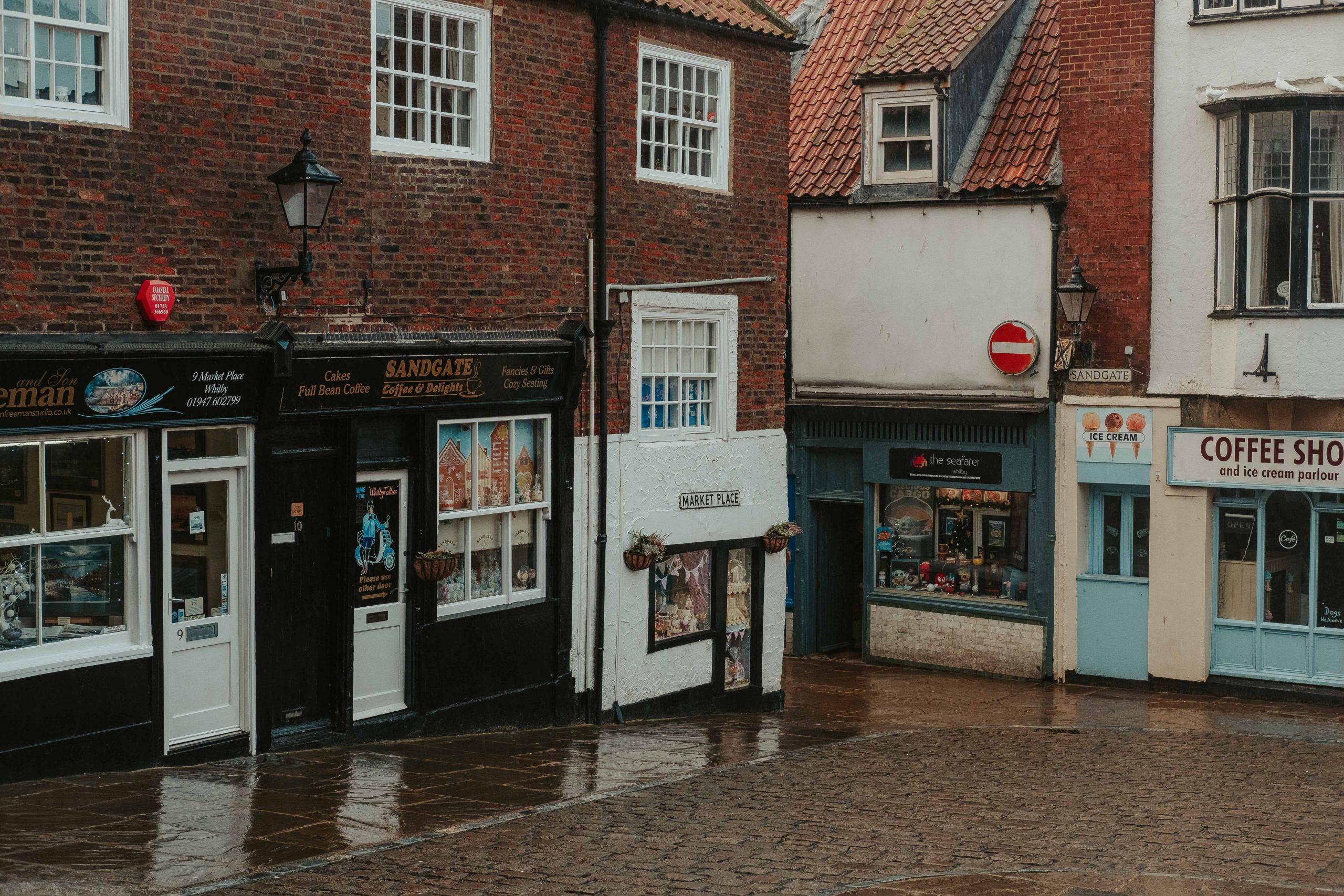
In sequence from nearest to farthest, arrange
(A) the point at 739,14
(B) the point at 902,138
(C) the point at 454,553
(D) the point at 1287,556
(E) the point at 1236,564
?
(C) the point at 454,553 → (A) the point at 739,14 → (D) the point at 1287,556 → (E) the point at 1236,564 → (B) the point at 902,138

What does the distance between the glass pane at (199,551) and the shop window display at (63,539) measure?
46 cm

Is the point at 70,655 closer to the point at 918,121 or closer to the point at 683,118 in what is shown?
the point at 683,118

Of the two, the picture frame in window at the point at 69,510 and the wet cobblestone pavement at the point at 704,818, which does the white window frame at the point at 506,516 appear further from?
the picture frame in window at the point at 69,510

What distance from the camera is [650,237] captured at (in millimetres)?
15227

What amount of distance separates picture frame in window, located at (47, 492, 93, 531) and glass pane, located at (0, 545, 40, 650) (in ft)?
0.79

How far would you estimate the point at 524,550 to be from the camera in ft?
46.7

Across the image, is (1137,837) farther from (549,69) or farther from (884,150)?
(884,150)

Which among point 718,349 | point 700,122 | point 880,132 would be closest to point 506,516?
point 718,349

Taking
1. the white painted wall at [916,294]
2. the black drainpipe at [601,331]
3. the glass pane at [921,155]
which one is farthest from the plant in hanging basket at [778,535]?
the glass pane at [921,155]

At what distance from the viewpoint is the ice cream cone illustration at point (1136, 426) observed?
63.6ft

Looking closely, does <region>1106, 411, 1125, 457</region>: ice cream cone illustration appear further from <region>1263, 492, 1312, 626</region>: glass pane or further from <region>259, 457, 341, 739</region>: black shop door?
<region>259, 457, 341, 739</region>: black shop door

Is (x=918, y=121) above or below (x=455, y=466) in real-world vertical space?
above

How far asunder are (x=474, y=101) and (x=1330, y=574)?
39.6ft

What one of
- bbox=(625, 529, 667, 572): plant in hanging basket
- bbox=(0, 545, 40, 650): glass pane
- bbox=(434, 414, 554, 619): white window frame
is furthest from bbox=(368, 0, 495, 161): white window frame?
bbox=(0, 545, 40, 650): glass pane
